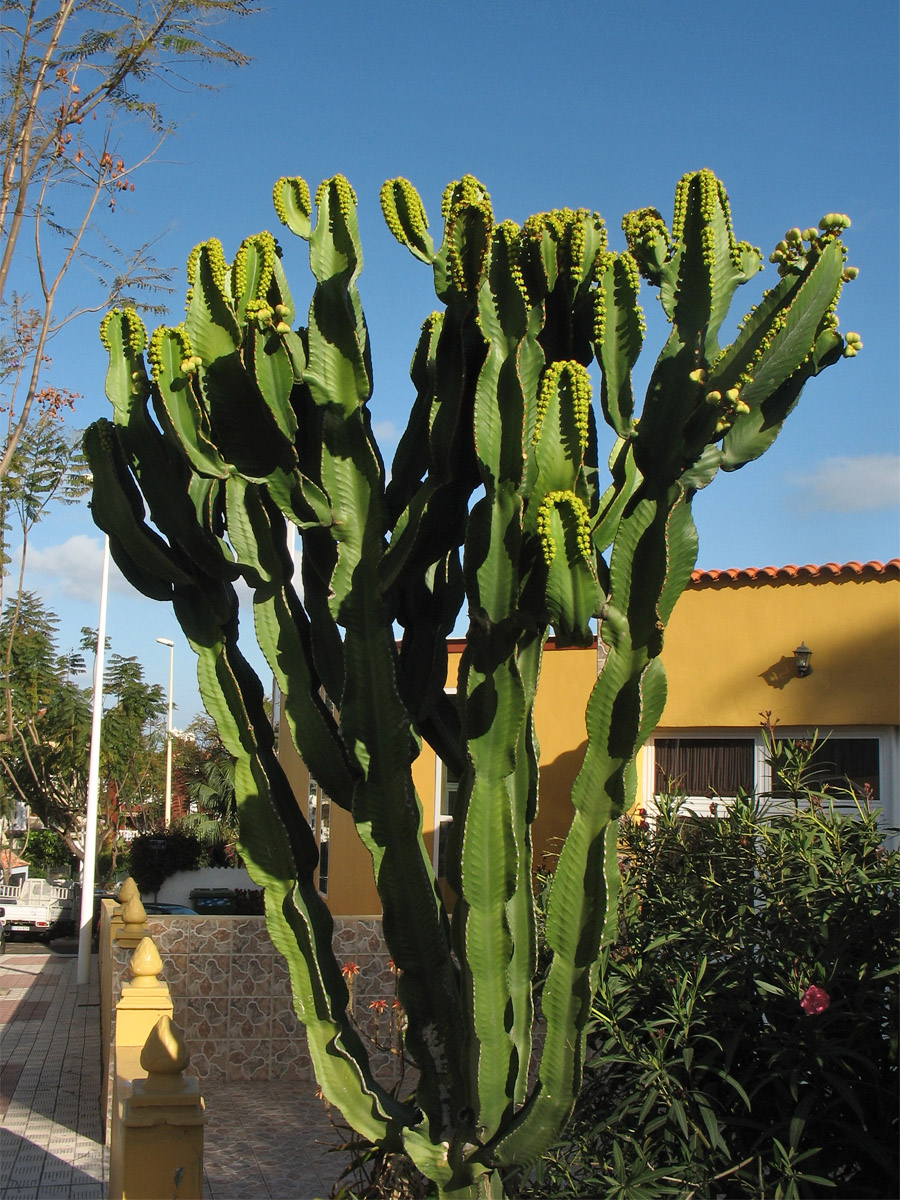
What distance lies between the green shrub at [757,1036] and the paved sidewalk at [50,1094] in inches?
159

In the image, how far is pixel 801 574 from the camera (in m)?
8.79

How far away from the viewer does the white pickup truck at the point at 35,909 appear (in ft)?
78.4

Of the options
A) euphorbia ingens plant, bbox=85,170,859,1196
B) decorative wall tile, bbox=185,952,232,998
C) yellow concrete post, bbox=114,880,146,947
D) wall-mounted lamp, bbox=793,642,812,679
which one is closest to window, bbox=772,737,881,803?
wall-mounted lamp, bbox=793,642,812,679

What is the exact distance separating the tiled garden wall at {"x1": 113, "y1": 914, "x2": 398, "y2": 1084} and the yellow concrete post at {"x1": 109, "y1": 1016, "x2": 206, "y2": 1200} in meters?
5.11

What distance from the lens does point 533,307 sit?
3.62 meters

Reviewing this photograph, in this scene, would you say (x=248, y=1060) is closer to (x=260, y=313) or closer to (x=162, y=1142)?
(x=162, y=1142)

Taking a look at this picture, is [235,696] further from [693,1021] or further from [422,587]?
[693,1021]

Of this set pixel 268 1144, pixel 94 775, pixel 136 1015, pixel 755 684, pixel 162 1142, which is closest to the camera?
pixel 162 1142

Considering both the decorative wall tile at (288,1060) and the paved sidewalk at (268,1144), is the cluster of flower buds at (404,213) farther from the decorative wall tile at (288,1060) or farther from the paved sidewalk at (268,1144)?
the decorative wall tile at (288,1060)

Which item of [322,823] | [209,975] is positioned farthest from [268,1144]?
[322,823]

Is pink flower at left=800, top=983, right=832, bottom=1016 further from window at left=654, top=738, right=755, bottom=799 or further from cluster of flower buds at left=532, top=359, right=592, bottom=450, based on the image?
window at left=654, top=738, right=755, bottom=799

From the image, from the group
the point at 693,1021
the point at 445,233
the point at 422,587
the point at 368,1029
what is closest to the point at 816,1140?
the point at 693,1021

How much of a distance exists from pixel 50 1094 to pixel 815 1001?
25.3 feet

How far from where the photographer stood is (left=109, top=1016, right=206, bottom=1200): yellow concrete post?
4484mm
